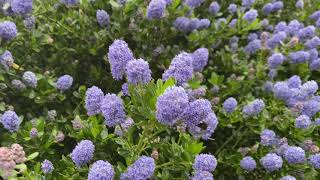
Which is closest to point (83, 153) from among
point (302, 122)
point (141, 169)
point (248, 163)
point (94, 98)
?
point (94, 98)

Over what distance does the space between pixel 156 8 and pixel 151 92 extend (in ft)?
4.16

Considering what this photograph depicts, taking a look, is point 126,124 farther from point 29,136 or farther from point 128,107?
point 29,136

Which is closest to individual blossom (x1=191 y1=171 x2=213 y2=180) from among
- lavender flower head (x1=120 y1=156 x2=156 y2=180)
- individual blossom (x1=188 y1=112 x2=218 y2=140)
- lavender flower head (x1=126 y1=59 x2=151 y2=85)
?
lavender flower head (x1=120 y1=156 x2=156 y2=180)

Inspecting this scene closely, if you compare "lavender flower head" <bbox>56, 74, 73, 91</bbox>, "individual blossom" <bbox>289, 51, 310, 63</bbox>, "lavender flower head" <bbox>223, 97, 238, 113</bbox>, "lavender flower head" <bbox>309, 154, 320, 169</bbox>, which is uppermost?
"individual blossom" <bbox>289, 51, 310, 63</bbox>

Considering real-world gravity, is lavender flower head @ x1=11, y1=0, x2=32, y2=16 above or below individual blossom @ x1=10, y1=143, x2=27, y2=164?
above

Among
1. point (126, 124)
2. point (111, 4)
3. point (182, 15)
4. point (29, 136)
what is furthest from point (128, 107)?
point (182, 15)

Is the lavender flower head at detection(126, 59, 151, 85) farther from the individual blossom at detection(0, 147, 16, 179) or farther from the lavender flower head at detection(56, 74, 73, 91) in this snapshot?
the lavender flower head at detection(56, 74, 73, 91)

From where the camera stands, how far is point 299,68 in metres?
3.95

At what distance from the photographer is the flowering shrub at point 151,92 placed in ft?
7.07

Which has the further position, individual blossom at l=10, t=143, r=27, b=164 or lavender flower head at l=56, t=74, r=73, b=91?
lavender flower head at l=56, t=74, r=73, b=91

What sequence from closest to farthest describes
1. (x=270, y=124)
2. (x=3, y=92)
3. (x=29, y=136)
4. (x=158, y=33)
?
(x=29, y=136) < (x=3, y=92) < (x=270, y=124) < (x=158, y=33)

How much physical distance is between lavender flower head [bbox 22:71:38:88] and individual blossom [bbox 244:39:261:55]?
1932mm

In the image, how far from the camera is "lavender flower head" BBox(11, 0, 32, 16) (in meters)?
3.06

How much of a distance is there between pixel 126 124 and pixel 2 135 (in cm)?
108
